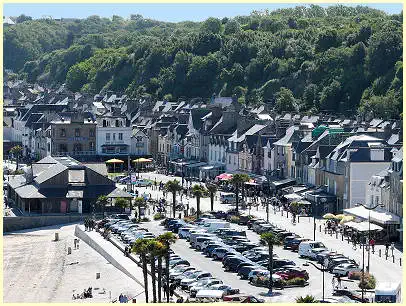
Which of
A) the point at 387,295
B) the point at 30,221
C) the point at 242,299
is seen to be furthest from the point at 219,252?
the point at 30,221

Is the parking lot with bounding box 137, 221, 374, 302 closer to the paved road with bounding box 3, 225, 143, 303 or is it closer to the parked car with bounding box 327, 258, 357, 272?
the parked car with bounding box 327, 258, 357, 272

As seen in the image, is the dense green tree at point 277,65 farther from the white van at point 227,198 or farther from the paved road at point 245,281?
the paved road at point 245,281

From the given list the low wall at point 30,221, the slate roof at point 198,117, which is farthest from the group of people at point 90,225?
the slate roof at point 198,117

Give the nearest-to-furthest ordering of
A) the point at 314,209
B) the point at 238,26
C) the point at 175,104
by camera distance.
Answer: the point at 314,209 < the point at 175,104 < the point at 238,26

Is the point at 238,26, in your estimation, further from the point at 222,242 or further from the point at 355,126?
the point at 222,242

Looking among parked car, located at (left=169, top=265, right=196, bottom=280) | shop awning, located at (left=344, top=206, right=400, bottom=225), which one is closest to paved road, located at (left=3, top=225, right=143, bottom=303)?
parked car, located at (left=169, top=265, right=196, bottom=280)

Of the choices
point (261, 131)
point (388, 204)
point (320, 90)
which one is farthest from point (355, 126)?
point (320, 90)

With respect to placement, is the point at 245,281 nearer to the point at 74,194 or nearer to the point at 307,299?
the point at 307,299
